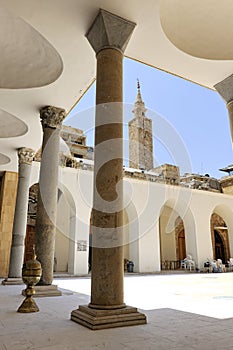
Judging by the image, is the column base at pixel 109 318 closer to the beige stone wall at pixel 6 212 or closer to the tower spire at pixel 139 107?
the beige stone wall at pixel 6 212

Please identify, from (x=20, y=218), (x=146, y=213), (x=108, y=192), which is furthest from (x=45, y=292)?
(x=146, y=213)

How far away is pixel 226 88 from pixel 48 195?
15.5 feet

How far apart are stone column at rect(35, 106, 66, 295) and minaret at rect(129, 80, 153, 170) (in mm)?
24817

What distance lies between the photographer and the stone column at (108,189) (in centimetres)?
376

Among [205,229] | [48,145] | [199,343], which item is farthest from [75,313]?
[205,229]

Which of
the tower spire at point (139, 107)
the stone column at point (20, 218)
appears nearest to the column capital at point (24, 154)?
the stone column at point (20, 218)

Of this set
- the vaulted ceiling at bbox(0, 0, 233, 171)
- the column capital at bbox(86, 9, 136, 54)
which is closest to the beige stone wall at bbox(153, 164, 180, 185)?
the vaulted ceiling at bbox(0, 0, 233, 171)

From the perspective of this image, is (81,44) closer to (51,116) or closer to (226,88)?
(51,116)

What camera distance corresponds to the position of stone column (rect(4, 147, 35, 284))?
32.0 ft

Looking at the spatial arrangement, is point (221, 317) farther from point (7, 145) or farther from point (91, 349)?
point (7, 145)

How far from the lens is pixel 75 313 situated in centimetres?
411

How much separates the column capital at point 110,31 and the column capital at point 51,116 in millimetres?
2933

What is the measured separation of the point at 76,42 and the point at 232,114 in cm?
360

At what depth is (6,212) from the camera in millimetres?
12820
